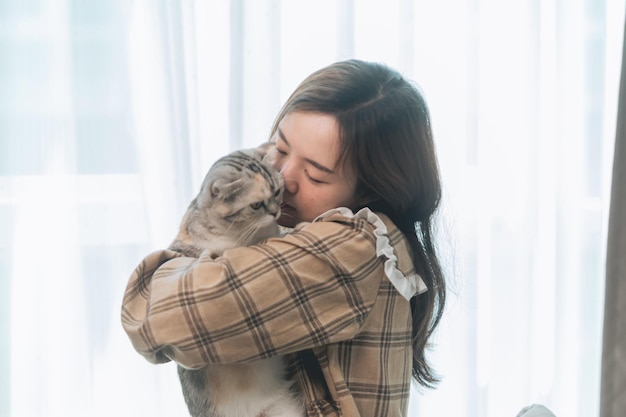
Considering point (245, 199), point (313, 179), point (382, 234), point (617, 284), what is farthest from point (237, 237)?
point (617, 284)

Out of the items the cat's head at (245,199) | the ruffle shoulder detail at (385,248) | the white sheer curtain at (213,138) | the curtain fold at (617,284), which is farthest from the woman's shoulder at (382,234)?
the curtain fold at (617,284)

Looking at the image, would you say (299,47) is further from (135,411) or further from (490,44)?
(135,411)

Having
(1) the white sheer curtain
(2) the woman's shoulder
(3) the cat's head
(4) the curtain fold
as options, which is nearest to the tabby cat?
(3) the cat's head

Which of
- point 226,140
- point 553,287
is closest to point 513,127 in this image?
point 553,287

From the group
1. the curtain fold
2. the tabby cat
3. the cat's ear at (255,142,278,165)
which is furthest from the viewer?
the curtain fold

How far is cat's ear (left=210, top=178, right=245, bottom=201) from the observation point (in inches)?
46.8

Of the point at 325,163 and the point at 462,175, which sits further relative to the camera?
the point at 462,175

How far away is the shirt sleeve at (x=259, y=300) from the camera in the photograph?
95 centimetres

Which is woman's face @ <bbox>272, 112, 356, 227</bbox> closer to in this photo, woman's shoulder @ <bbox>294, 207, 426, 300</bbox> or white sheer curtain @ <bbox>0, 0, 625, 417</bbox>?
woman's shoulder @ <bbox>294, 207, 426, 300</bbox>

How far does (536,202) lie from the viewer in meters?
2.14

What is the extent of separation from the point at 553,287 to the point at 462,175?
479 millimetres

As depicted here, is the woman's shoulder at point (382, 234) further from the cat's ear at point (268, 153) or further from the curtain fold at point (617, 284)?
the curtain fold at point (617, 284)

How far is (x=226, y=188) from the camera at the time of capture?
1.19m

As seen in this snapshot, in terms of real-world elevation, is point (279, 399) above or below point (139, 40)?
below
